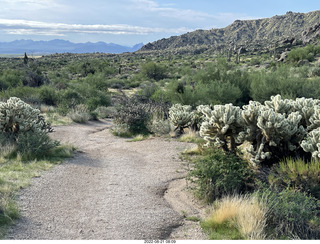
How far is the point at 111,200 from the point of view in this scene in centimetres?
→ 633

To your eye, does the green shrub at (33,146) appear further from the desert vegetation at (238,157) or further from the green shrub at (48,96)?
the green shrub at (48,96)

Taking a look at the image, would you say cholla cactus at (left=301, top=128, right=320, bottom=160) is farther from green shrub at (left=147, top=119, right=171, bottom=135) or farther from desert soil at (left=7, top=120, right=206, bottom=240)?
green shrub at (left=147, top=119, right=171, bottom=135)

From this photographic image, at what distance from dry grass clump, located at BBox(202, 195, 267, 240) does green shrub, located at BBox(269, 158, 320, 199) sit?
3.66 ft

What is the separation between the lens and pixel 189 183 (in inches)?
291

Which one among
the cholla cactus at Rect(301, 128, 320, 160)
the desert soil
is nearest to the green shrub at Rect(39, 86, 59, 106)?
the desert soil

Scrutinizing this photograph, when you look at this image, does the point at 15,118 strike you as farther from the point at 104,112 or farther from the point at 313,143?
A: the point at 104,112

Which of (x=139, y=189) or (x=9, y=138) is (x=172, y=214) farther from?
(x=9, y=138)

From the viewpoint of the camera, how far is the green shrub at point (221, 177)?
6566 millimetres

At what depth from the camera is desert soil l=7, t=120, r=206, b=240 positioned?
5.05 metres

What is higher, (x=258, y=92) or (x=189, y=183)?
(x=258, y=92)

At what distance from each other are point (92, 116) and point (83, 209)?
12167mm

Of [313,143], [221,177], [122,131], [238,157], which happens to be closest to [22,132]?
[122,131]

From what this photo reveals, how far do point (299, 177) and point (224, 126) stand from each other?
211cm
